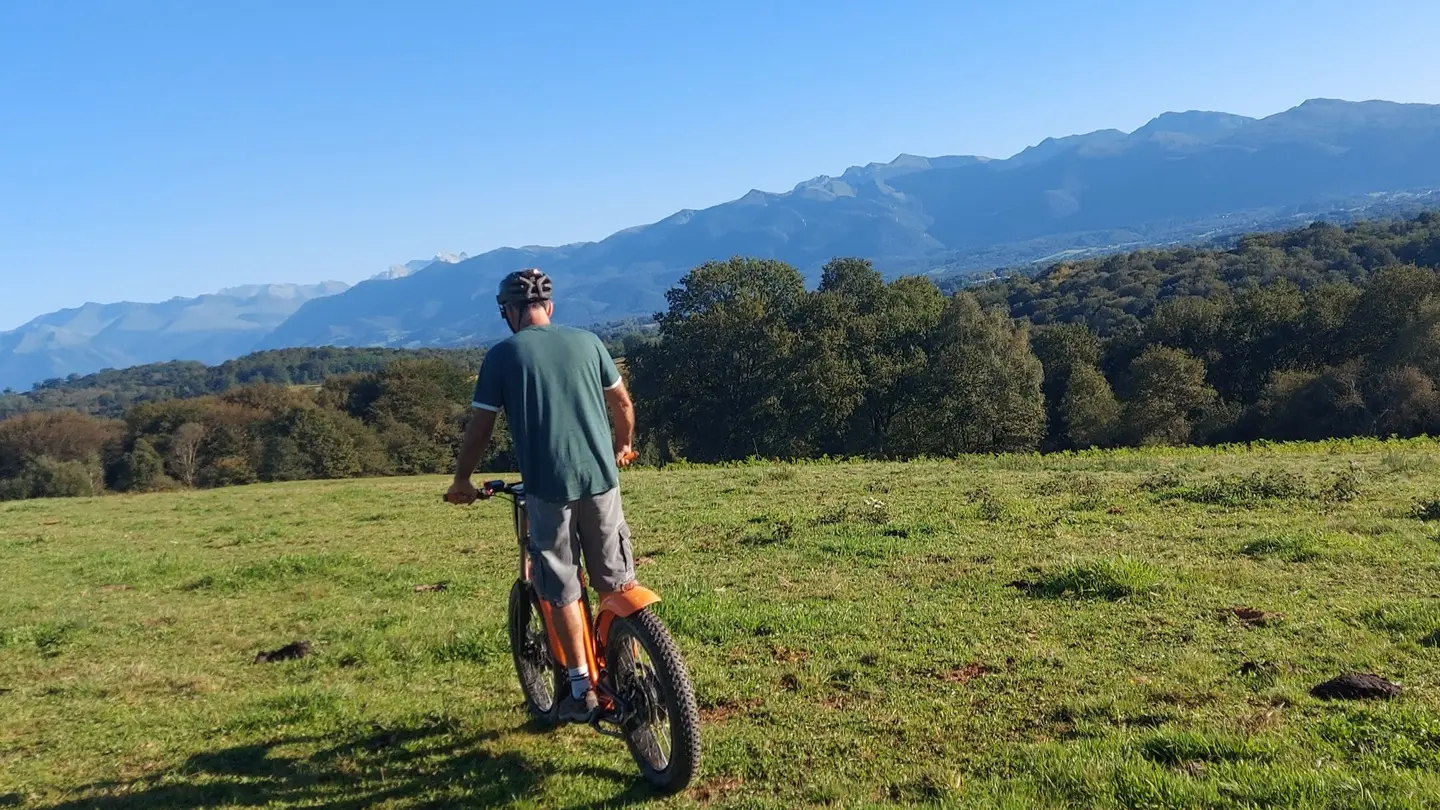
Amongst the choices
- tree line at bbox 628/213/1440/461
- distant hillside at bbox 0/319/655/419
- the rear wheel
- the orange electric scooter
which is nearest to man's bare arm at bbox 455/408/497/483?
the orange electric scooter

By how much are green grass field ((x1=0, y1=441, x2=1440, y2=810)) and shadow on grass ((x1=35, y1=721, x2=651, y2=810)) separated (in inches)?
1.1

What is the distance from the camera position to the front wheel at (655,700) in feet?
15.2

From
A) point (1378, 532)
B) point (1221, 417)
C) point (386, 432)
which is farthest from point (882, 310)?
point (1378, 532)

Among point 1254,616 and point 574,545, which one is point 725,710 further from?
point 1254,616

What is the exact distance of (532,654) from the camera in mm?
6125

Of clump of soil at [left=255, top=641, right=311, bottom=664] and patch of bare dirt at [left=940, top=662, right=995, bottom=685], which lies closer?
patch of bare dirt at [left=940, top=662, right=995, bottom=685]

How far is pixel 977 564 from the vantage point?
965cm

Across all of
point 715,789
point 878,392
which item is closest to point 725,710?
point 715,789

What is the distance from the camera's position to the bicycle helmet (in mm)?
5277

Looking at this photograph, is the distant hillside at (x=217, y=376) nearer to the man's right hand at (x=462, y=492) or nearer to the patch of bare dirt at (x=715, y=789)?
the man's right hand at (x=462, y=492)

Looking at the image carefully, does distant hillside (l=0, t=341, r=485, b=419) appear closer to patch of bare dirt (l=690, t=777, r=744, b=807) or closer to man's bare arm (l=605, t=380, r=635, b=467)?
man's bare arm (l=605, t=380, r=635, b=467)


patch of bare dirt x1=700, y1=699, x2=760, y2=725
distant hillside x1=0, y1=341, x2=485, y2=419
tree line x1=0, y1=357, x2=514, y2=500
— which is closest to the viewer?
patch of bare dirt x1=700, y1=699, x2=760, y2=725

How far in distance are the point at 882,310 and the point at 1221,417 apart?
21554 millimetres

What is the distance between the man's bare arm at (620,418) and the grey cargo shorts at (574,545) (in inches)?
19.7
